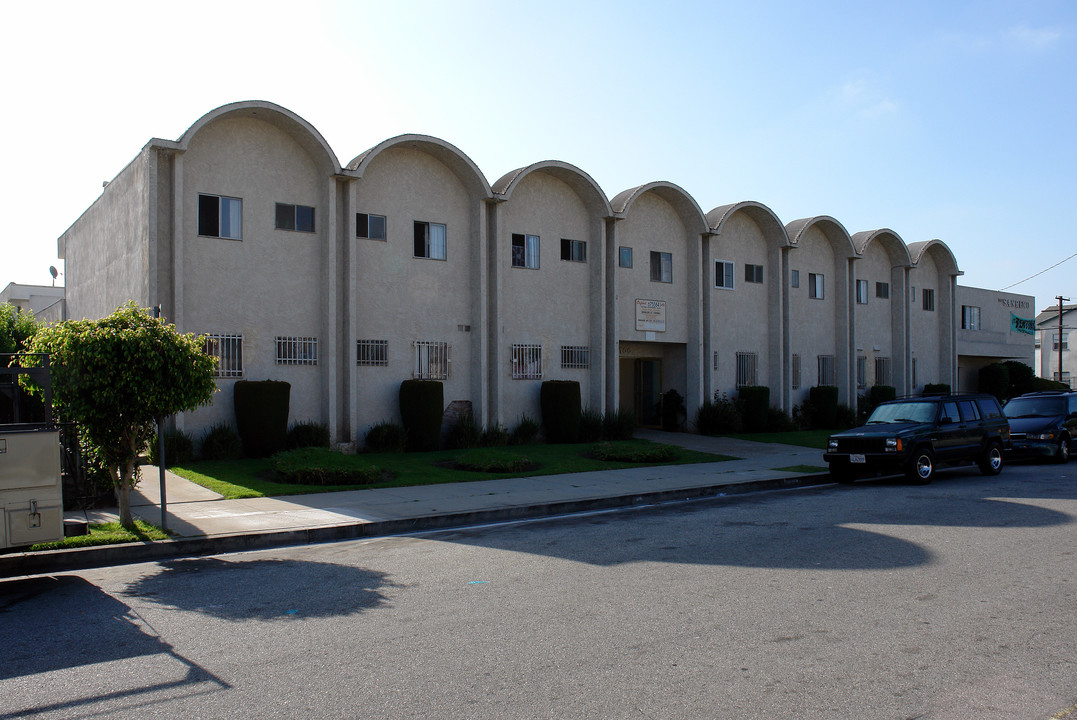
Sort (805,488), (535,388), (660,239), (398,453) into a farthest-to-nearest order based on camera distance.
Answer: (660,239), (535,388), (398,453), (805,488)

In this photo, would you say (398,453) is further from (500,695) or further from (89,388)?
(500,695)

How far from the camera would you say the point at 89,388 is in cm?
935

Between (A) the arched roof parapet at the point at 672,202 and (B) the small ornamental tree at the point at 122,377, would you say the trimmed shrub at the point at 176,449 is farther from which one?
(A) the arched roof parapet at the point at 672,202

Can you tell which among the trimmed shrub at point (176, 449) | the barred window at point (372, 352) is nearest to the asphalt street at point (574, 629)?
the trimmed shrub at point (176, 449)

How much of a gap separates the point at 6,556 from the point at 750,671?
7291 mm

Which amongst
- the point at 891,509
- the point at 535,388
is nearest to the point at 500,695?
the point at 891,509

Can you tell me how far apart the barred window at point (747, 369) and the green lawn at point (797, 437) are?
2.31 metres

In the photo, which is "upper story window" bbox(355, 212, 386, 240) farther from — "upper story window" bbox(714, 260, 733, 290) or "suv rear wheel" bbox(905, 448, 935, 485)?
"suv rear wheel" bbox(905, 448, 935, 485)

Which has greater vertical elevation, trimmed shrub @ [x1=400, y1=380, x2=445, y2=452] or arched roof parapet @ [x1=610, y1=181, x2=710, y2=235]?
arched roof parapet @ [x1=610, y1=181, x2=710, y2=235]

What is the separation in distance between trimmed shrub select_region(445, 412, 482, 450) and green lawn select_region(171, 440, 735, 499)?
2.56ft

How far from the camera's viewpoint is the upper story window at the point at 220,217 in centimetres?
1827

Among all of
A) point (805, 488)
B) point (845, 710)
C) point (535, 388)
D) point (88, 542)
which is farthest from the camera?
point (535, 388)

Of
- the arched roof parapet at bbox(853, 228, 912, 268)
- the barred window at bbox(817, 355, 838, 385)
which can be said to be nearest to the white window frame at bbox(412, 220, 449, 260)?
the barred window at bbox(817, 355, 838, 385)

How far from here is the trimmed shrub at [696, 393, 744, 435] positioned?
1031 inches
